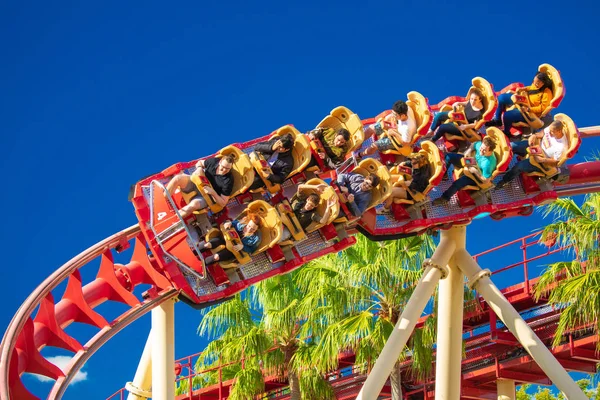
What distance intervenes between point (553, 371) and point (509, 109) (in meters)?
2.84

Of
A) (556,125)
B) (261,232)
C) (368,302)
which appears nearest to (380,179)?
(261,232)

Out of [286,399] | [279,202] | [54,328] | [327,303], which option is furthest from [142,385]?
[286,399]

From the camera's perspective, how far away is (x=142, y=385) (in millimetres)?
13117

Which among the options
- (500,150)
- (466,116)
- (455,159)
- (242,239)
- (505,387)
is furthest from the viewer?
(505,387)

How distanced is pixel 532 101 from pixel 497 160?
104cm

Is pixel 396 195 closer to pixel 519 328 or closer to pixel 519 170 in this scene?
pixel 519 170

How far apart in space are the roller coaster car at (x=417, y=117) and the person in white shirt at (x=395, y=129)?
0.04m

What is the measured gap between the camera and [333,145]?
12891 mm

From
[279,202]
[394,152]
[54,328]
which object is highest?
[394,152]

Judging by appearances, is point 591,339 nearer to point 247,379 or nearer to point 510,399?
point 510,399

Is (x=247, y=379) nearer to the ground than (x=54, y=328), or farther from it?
farther from it

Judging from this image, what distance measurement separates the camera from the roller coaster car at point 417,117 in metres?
13.6

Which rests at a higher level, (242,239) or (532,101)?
(532,101)

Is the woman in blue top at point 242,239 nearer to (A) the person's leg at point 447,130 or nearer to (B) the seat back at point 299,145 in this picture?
(B) the seat back at point 299,145
